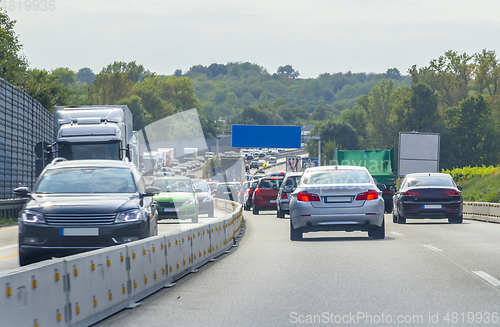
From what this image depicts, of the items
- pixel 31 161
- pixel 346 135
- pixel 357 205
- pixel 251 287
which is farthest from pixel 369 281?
pixel 346 135

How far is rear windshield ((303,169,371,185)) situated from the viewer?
1548 cm

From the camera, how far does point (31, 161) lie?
90.3ft

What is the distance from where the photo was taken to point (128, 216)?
11406mm

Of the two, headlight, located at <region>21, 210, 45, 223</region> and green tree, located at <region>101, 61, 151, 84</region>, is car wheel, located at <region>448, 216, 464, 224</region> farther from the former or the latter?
green tree, located at <region>101, 61, 151, 84</region>

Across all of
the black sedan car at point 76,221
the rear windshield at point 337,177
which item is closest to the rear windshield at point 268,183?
the rear windshield at point 337,177

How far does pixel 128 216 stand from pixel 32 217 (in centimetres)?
138

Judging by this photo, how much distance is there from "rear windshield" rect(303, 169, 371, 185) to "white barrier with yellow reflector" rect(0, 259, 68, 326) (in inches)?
366

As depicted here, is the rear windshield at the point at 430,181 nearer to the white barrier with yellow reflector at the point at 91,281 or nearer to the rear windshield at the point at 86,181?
the rear windshield at the point at 86,181

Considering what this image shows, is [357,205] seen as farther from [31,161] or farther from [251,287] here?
[31,161]

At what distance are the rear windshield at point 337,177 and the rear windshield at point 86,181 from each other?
428cm

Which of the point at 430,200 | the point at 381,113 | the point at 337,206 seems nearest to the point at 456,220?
the point at 430,200

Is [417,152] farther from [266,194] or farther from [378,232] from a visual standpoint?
[378,232]

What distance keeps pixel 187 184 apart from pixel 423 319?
17.8 meters

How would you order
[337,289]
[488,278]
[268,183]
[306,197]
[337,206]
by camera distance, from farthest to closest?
[268,183]
[306,197]
[337,206]
[488,278]
[337,289]
